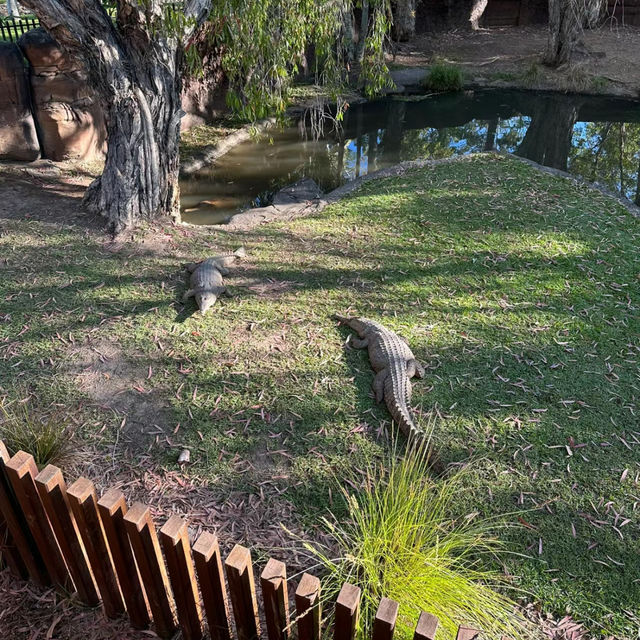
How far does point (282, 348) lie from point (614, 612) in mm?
2294

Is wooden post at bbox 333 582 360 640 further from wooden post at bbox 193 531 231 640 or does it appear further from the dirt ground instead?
the dirt ground

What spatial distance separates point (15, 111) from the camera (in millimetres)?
6285

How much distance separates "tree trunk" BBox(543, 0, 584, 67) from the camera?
486 inches

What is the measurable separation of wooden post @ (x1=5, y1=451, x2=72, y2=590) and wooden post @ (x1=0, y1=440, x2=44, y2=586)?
0.05 meters

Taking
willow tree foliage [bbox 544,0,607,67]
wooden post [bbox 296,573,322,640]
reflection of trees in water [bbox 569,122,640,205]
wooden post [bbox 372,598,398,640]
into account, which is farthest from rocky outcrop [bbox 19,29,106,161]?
willow tree foliage [bbox 544,0,607,67]

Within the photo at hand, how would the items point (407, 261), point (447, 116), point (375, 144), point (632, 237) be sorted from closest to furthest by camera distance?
point (407, 261) → point (632, 237) → point (375, 144) → point (447, 116)

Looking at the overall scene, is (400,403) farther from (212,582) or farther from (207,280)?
(207,280)

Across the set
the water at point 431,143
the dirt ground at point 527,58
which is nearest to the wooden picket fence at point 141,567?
the water at point 431,143

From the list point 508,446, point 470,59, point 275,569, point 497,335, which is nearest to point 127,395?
point 275,569

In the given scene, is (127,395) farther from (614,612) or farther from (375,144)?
(375,144)

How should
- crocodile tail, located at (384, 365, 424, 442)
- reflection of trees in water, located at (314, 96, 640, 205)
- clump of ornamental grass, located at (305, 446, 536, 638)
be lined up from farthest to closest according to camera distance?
reflection of trees in water, located at (314, 96, 640, 205) → crocodile tail, located at (384, 365, 424, 442) → clump of ornamental grass, located at (305, 446, 536, 638)

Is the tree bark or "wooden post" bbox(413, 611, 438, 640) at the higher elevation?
the tree bark

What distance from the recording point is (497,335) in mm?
3830

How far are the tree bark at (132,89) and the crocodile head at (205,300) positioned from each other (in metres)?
1.63
